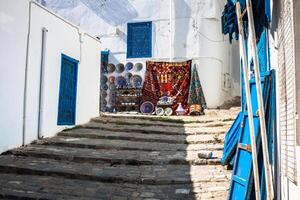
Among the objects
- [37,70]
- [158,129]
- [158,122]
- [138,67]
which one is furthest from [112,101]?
[37,70]

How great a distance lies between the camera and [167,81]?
1510 centimetres

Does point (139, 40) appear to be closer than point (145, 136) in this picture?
No

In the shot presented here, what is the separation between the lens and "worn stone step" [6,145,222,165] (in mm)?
7535

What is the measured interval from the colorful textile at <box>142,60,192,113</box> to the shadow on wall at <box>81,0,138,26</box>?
8.53 feet

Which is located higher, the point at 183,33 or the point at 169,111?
the point at 183,33

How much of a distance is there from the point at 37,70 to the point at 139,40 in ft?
25.6

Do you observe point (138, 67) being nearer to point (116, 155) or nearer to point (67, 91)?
point (67, 91)

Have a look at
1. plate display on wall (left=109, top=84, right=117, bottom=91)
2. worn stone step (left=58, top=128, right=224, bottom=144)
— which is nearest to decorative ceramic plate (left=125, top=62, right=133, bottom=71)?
plate display on wall (left=109, top=84, right=117, bottom=91)

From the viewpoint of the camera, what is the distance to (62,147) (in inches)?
341

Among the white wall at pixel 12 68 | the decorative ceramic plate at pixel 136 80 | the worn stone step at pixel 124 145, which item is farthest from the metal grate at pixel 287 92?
the decorative ceramic plate at pixel 136 80

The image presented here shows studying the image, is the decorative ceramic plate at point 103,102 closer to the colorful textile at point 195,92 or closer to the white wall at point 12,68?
the colorful textile at point 195,92

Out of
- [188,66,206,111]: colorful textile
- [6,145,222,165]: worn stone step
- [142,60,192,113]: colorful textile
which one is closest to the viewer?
[6,145,222,165]: worn stone step

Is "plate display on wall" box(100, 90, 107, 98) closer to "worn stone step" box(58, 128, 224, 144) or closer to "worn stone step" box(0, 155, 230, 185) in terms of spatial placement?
"worn stone step" box(58, 128, 224, 144)

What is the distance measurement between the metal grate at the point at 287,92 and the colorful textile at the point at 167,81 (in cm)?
1138
